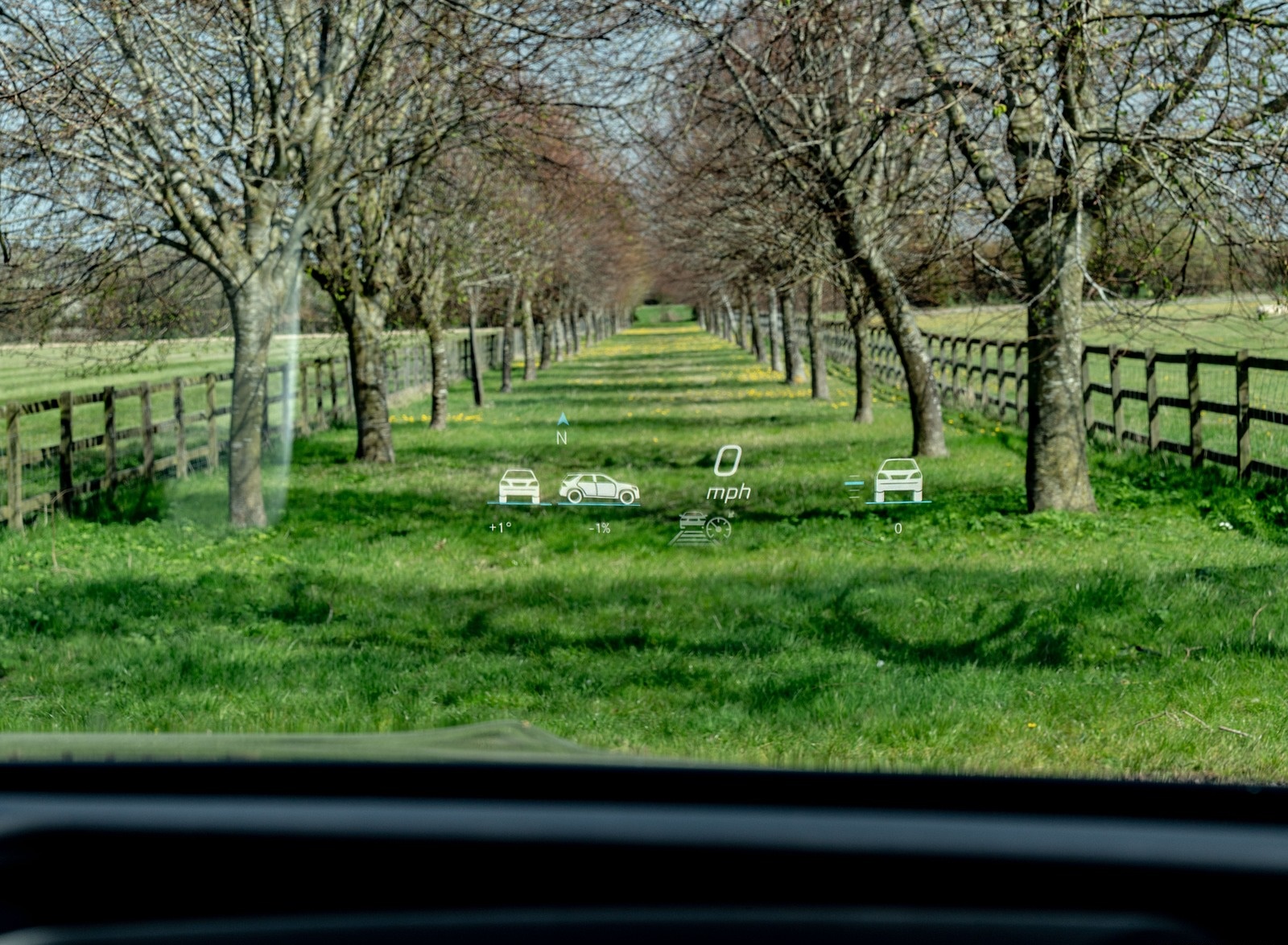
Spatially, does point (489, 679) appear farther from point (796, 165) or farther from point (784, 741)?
point (796, 165)

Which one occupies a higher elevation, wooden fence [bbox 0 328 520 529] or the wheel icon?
wooden fence [bbox 0 328 520 529]

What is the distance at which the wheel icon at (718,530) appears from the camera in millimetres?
13172

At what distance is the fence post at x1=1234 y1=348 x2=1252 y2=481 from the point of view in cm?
1529

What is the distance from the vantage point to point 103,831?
96 cm

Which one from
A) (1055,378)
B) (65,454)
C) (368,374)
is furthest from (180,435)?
(1055,378)

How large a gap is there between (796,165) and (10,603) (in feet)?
36.1

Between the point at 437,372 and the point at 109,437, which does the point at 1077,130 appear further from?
the point at 437,372

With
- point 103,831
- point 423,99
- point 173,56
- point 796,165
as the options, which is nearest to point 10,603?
point 173,56

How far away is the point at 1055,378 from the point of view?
1323 centimetres

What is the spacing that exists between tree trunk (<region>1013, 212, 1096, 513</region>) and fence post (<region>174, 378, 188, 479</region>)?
39.5 ft

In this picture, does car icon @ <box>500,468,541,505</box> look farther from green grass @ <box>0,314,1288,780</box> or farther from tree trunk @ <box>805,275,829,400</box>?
tree trunk @ <box>805,275,829,400</box>

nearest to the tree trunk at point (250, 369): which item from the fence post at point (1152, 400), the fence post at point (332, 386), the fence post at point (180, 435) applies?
the fence post at point (180, 435)

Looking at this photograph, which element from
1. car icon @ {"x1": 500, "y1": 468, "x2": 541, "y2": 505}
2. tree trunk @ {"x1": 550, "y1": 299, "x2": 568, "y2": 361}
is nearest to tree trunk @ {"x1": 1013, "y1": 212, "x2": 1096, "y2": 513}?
car icon @ {"x1": 500, "y1": 468, "x2": 541, "y2": 505}

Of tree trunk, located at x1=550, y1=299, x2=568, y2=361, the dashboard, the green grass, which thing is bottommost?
the green grass
